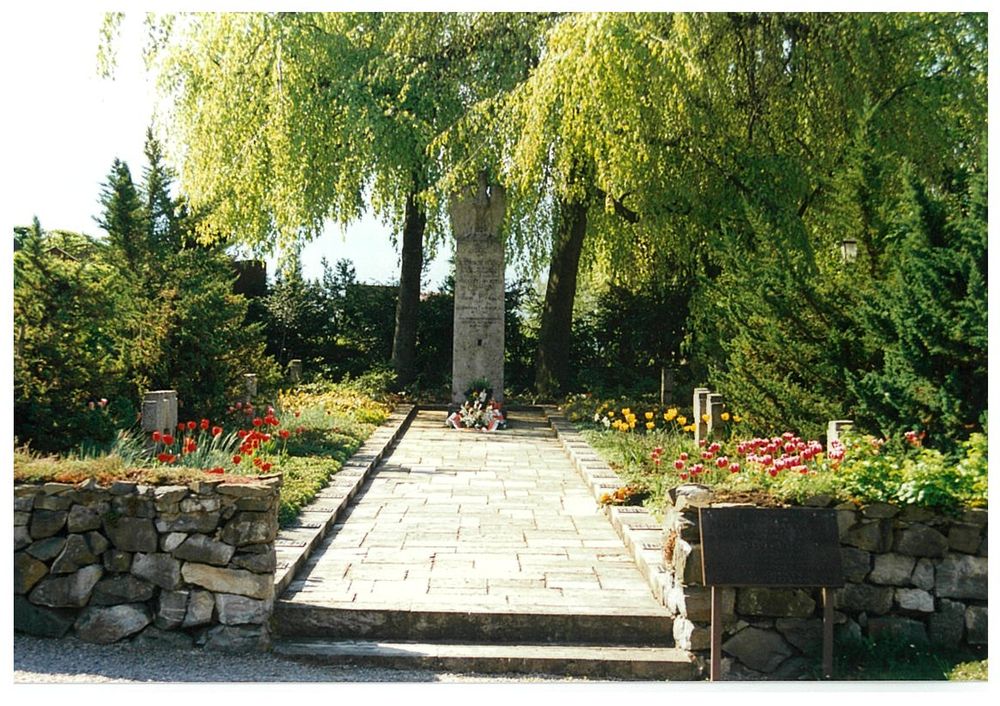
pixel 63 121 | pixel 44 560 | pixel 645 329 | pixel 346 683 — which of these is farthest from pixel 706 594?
pixel 645 329

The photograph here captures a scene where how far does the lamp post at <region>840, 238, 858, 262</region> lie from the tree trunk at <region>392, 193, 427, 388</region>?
7.24m

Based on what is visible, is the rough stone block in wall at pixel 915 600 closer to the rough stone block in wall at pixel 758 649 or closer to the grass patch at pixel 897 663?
the grass patch at pixel 897 663

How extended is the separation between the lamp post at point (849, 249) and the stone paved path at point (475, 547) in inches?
106

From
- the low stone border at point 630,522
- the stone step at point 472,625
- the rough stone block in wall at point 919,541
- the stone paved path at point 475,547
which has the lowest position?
the stone step at point 472,625

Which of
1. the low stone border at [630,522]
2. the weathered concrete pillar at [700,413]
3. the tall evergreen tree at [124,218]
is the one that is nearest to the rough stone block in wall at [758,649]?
the low stone border at [630,522]

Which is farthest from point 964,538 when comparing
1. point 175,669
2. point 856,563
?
point 175,669

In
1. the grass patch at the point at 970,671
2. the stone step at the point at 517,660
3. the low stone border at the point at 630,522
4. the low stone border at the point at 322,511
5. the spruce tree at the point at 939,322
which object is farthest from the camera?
the spruce tree at the point at 939,322

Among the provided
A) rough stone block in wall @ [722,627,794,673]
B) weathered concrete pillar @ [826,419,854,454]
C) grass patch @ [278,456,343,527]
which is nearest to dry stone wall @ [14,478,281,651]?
grass patch @ [278,456,343,527]

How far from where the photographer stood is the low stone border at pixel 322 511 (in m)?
4.92

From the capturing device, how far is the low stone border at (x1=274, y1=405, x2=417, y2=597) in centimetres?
492

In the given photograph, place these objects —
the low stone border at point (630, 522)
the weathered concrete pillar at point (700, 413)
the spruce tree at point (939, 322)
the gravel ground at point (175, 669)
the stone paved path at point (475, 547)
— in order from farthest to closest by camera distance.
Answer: the weathered concrete pillar at point (700, 413)
the spruce tree at point (939, 322)
the low stone border at point (630, 522)
the stone paved path at point (475, 547)
the gravel ground at point (175, 669)

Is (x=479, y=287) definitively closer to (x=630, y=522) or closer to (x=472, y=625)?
(x=630, y=522)
